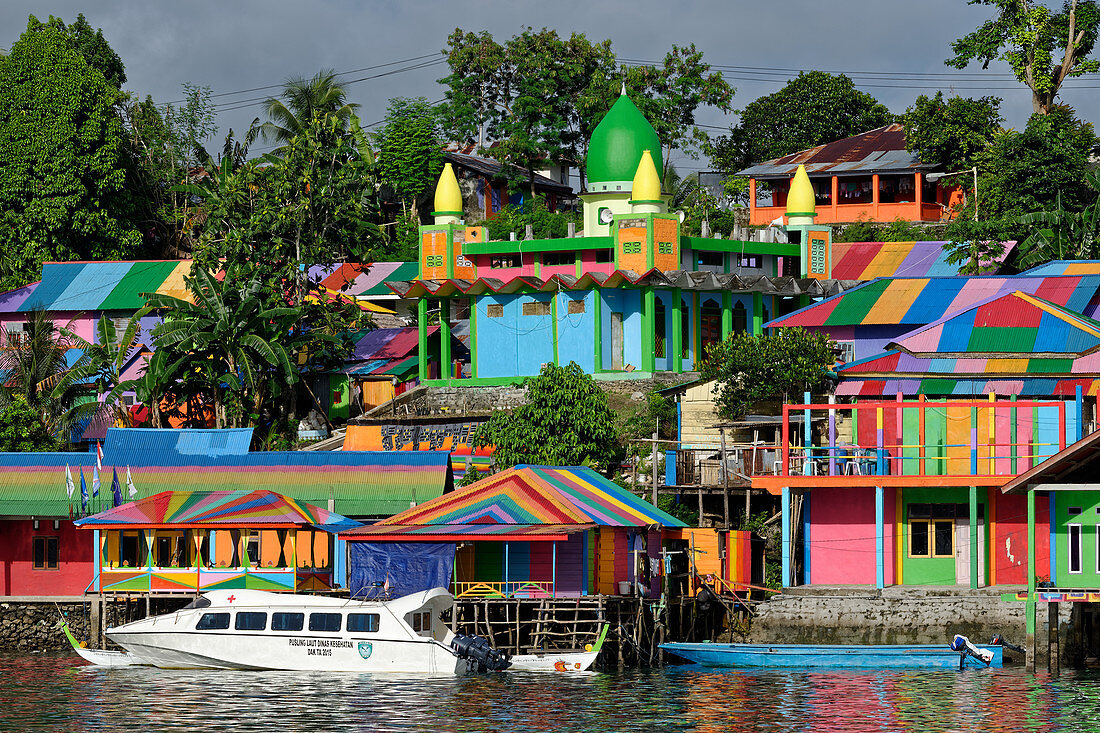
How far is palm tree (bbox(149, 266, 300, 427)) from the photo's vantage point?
5553 cm

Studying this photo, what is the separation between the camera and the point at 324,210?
6034 cm

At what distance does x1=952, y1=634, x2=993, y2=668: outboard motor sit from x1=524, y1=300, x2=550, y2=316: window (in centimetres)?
2500

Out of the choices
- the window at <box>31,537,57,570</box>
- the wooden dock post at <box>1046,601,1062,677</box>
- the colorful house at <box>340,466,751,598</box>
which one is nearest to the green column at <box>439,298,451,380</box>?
the window at <box>31,537,57,570</box>

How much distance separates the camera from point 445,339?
6138cm

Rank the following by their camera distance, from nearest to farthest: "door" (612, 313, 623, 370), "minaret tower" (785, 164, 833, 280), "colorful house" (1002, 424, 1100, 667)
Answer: "colorful house" (1002, 424, 1100, 667), "door" (612, 313, 623, 370), "minaret tower" (785, 164, 833, 280)

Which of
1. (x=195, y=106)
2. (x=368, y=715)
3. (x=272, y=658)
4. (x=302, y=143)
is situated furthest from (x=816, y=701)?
(x=195, y=106)

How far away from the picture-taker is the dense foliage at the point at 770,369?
163 ft

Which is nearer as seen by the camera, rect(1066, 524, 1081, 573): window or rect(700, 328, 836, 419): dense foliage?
rect(1066, 524, 1081, 573): window

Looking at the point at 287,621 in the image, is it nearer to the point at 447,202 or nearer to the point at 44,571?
the point at 44,571

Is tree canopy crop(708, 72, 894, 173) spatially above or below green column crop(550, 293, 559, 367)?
above

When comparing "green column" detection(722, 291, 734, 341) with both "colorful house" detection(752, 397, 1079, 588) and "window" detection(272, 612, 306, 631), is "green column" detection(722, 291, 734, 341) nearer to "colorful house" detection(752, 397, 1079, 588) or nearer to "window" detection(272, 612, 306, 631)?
"colorful house" detection(752, 397, 1079, 588)

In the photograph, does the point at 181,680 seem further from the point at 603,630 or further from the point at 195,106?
the point at 195,106

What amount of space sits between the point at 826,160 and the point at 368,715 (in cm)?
5643

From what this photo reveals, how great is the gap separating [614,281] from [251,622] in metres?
23.0
